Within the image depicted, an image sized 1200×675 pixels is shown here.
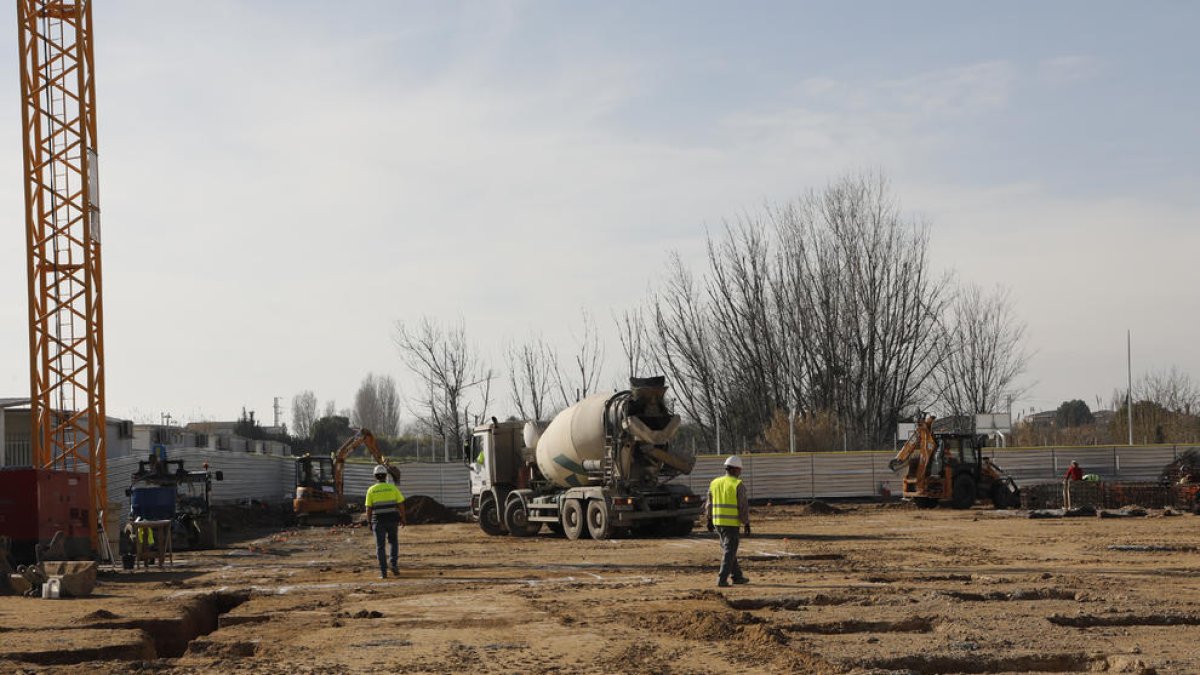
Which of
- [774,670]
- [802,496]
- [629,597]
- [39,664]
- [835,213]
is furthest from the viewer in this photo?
[835,213]

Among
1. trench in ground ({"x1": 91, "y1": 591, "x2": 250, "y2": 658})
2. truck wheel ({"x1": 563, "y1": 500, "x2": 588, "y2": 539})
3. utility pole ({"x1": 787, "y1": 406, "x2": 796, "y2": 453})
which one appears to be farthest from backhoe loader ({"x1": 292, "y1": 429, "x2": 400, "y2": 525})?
trench in ground ({"x1": 91, "y1": 591, "x2": 250, "y2": 658})

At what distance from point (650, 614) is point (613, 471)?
47.9 feet

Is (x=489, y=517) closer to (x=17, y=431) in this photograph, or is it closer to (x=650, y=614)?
(x=650, y=614)

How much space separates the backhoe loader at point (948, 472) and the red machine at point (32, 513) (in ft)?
84.8

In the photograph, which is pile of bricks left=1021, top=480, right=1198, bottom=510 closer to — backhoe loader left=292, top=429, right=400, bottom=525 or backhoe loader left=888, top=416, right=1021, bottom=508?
backhoe loader left=888, top=416, right=1021, bottom=508

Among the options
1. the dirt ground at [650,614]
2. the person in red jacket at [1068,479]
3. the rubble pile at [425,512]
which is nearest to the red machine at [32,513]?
the dirt ground at [650,614]

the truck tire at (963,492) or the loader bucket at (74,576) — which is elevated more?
the loader bucket at (74,576)

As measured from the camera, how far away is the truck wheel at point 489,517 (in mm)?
34125

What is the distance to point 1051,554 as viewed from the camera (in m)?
23.2

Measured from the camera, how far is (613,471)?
2872 cm

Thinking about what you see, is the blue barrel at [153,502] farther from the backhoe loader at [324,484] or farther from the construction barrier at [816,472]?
the construction barrier at [816,472]

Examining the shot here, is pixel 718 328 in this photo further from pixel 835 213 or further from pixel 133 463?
pixel 133 463

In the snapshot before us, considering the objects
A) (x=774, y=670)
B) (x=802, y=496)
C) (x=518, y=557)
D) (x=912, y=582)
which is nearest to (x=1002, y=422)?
(x=802, y=496)

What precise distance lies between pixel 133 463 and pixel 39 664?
30110 millimetres
